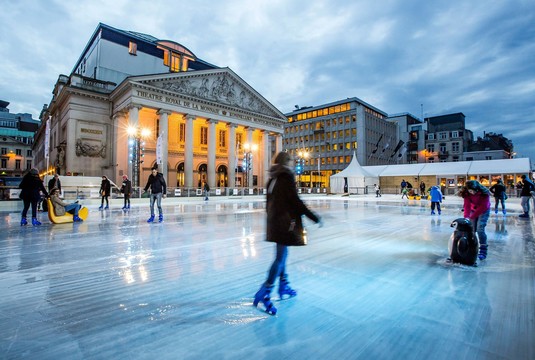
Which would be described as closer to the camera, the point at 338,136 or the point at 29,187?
the point at 29,187

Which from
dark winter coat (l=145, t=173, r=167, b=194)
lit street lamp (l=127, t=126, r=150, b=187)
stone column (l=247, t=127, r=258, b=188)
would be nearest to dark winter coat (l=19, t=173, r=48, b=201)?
dark winter coat (l=145, t=173, r=167, b=194)

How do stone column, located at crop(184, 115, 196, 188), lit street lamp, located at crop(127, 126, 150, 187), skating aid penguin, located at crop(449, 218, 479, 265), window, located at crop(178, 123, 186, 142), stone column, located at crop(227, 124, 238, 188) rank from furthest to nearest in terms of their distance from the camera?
1. window, located at crop(178, 123, 186, 142)
2. stone column, located at crop(227, 124, 238, 188)
3. stone column, located at crop(184, 115, 196, 188)
4. lit street lamp, located at crop(127, 126, 150, 187)
5. skating aid penguin, located at crop(449, 218, 479, 265)

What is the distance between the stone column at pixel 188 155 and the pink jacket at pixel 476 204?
29234 mm

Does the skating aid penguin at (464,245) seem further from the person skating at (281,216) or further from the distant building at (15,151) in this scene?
the distant building at (15,151)

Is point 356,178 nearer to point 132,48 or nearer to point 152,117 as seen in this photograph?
point 152,117

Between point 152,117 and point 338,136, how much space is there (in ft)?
147

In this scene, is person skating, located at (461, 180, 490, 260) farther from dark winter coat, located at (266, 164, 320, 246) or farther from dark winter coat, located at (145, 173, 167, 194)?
dark winter coat, located at (145, 173, 167, 194)

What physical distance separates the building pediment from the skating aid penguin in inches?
1216

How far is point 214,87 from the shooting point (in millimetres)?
36250

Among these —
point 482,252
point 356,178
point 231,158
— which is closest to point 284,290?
point 482,252

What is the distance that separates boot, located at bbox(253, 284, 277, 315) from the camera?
294cm

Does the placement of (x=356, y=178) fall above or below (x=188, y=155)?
below

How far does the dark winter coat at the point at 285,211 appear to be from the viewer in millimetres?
3039

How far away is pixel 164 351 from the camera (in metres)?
2.25
